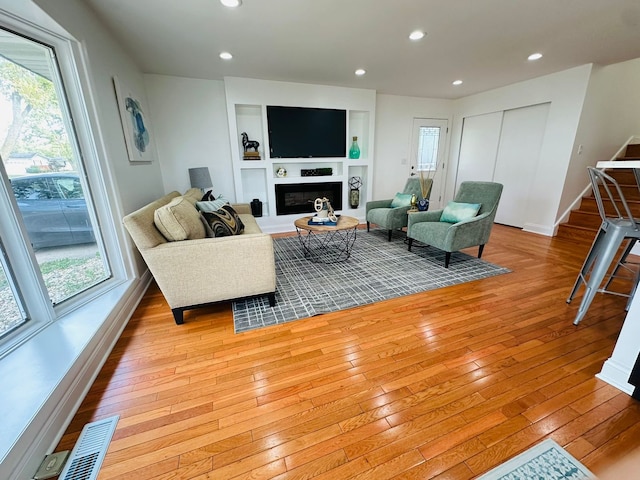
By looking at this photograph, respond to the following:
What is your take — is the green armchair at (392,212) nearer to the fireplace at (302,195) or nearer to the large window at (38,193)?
the fireplace at (302,195)

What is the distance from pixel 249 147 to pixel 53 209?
2.88 m

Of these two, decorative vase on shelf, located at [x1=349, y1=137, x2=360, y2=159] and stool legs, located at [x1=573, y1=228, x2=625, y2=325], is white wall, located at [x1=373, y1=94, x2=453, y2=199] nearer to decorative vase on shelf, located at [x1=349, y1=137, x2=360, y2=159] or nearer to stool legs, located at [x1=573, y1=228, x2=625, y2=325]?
decorative vase on shelf, located at [x1=349, y1=137, x2=360, y2=159]

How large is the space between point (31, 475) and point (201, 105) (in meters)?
4.38

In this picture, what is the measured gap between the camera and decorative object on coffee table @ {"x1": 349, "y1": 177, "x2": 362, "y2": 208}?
5.08m

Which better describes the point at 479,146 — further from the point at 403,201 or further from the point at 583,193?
the point at 403,201

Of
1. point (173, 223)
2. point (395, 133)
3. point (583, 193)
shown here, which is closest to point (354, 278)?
point (173, 223)

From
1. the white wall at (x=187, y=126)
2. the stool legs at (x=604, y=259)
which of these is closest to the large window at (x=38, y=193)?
the white wall at (x=187, y=126)

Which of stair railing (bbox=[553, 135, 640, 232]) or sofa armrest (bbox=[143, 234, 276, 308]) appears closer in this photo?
sofa armrest (bbox=[143, 234, 276, 308])

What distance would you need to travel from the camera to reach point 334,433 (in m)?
1.15

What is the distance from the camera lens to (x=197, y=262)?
6.08 ft

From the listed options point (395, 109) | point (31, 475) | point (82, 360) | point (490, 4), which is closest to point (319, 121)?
point (395, 109)

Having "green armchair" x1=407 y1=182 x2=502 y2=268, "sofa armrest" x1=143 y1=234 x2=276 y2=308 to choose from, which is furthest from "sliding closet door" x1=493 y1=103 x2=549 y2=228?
"sofa armrest" x1=143 y1=234 x2=276 y2=308

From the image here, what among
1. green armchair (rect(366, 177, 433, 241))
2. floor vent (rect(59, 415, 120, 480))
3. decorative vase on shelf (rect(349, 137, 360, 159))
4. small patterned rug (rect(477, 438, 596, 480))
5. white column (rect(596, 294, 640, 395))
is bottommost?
floor vent (rect(59, 415, 120, 480))

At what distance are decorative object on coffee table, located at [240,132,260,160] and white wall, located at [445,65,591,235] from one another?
4.39m
